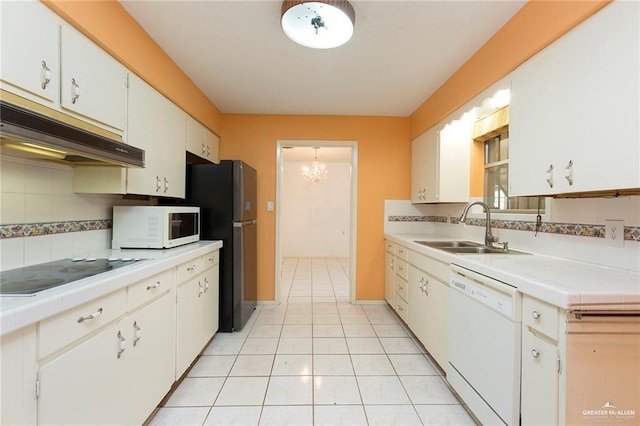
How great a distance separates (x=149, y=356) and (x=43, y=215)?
3.10 feet

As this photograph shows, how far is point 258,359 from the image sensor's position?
2.30m

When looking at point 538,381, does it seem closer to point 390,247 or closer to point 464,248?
point 464,248

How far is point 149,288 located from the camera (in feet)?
5.03

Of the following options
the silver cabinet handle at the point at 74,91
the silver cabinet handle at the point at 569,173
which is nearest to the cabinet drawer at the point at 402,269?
the silver cabinet handle at the point at 569,173

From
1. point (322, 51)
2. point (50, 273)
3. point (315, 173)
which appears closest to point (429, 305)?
point (322, 51)

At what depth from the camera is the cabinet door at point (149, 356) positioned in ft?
4.55

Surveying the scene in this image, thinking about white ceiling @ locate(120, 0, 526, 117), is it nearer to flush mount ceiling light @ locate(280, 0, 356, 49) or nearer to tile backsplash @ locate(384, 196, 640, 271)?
flush mount ceiling light @ locate(280, 0, 356, 49)

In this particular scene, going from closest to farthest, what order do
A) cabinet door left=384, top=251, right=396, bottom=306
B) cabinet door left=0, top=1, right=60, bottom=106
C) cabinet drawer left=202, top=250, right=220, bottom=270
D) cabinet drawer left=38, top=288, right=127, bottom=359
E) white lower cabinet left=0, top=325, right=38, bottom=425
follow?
white lower cabinet left=0, top=325, right=38, bottom=425 → cabinet drawer left=38, top=288, right=127, bottom=359 → cabinet door left=0, top=1, right=60, bottom=106 → cabinet drawer left=202, top=250, right=220, bottom=270 → cabinet door left=384, top=251, right=396, bottom=306

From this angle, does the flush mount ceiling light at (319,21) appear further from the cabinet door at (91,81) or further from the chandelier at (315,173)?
the chandelier at (315,173)

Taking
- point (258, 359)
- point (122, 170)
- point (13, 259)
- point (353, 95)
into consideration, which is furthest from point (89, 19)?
point (258, 359)

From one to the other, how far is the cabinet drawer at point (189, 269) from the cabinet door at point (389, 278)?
2.07 m

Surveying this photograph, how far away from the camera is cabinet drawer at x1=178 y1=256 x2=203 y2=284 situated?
1.92m

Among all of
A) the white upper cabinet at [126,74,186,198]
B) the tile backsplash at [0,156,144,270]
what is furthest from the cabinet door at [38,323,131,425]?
the white upper cabinet at [126,74,186,198]

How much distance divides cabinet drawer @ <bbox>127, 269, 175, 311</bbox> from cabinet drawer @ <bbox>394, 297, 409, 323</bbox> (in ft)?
6.92
